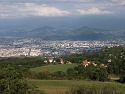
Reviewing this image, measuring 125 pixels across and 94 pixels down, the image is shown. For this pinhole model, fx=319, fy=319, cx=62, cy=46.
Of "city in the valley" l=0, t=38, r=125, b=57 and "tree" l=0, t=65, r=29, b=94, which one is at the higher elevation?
"city in the valley" l=0, t=38, r=125, b=57

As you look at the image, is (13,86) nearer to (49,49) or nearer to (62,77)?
(62,77)

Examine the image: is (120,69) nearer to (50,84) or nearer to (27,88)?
(50,84)

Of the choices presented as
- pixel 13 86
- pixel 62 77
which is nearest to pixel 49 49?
pixel 62 77

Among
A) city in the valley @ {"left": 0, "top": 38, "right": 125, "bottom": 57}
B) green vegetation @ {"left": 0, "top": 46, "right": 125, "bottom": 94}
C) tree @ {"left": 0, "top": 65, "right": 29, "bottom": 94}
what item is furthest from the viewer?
city in the valley @ {"left": 0, "top": 38, "right": 125, "bottom": 57}

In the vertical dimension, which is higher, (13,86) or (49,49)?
(49,49)

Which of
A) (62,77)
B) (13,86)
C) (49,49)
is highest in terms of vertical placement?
(49,49)

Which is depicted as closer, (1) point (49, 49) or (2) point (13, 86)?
(2) point (13, 86)

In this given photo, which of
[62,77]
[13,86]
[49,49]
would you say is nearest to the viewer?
[13,86]

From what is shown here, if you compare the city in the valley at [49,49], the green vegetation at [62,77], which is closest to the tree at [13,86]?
the green vegetation at [62,77]

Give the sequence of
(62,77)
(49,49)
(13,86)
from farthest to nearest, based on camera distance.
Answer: (49,49)
(62,77)
(13,86)

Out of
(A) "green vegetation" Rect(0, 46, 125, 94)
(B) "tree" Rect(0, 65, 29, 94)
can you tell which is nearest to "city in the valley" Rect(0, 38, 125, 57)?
(A) "green vegetation" Rect(0, 46, 125, 94)

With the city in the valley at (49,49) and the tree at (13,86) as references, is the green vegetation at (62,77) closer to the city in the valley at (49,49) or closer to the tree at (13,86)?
the tree at (13,86)

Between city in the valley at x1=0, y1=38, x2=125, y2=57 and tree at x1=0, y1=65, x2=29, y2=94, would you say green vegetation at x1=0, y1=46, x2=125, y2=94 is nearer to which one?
tree at x1=0, y1=65, x2=29, y2=94
